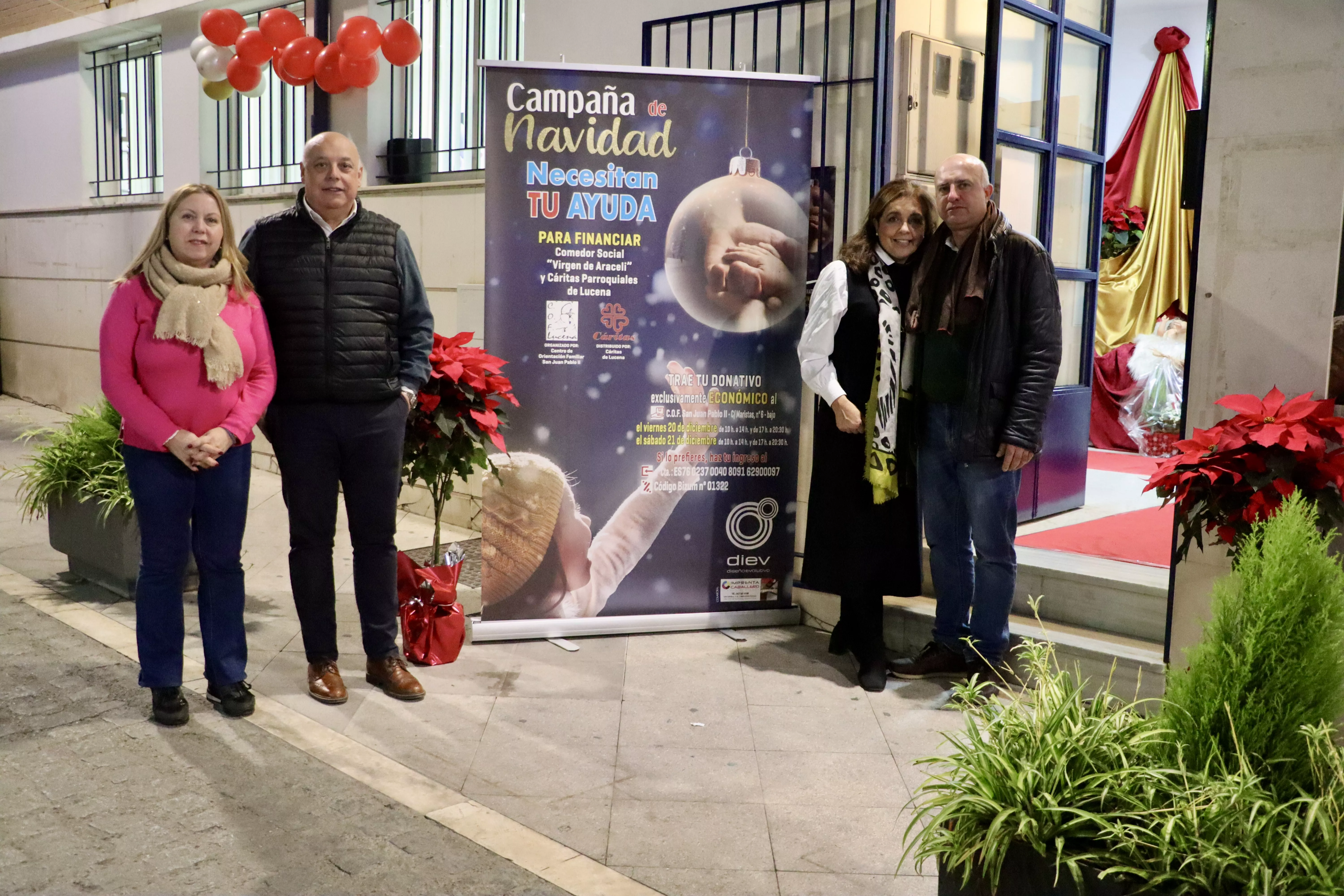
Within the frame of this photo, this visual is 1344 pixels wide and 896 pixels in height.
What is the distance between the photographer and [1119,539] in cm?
486

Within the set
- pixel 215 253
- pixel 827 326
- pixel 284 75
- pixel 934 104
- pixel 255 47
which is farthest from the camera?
pixel 255 47

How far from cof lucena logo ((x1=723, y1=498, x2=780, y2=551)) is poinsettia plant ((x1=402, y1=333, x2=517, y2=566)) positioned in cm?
96

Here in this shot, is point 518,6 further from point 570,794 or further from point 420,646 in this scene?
point 570,794

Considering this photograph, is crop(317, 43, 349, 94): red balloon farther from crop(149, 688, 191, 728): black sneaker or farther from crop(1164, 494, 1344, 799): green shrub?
crop(1164, 494, 1344, 799): green shrub

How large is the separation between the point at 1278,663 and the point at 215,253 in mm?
3020

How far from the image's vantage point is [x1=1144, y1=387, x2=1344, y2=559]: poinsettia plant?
295 centimetres

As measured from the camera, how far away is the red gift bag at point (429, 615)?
13.9 feet

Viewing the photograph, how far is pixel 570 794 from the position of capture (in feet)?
10.4

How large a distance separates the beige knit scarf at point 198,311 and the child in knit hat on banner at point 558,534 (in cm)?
121

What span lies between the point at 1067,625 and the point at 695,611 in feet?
4.61

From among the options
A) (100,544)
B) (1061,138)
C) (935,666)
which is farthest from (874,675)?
(100,544)

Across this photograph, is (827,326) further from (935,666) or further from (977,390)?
(935,666)

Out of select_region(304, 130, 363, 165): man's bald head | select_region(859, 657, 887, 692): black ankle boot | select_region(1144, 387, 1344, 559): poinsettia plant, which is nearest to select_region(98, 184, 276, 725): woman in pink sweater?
select_region(304, 130, 363, 165): man's bald head

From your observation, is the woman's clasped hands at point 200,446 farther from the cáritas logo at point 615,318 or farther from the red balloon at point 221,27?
the red balloon at point 221,27
